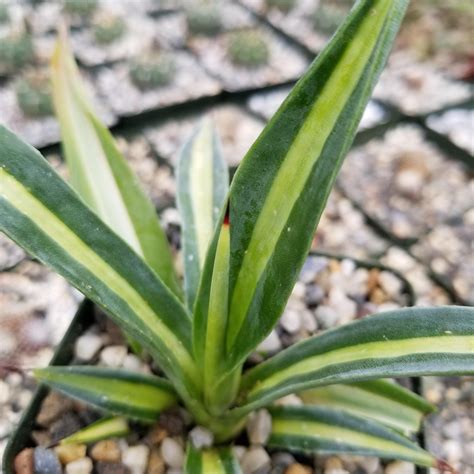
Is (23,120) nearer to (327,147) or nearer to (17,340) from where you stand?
(17,340)

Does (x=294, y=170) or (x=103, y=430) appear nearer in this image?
(x=294, y=170)

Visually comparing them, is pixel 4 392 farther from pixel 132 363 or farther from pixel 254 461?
pixel 254 461

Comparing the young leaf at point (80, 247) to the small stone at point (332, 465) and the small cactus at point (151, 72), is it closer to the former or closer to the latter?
the small stone at point (332, 465)

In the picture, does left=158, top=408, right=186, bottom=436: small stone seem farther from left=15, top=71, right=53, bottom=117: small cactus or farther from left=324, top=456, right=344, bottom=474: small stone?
left=15, top=71, right=53, bottom=117: small cactus

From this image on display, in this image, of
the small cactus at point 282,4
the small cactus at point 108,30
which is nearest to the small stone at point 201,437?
the small cactus at point 108,30

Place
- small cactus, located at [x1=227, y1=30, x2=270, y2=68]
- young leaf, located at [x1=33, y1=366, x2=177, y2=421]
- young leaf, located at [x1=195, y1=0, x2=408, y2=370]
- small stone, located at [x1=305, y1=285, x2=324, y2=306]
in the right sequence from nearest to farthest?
young leaf, located at [x1=195, y1=0, x2=408, y2=370], young leaf, located at [x1=33, y1=366, x2=177, y2=421], small stone, located at [x1=305, y1=285, x2=324, y2=306], small cactus, located at [x1=227, y1=30, x2=270, y2=68]

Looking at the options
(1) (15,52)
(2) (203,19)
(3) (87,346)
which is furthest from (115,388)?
(2) (203,19)

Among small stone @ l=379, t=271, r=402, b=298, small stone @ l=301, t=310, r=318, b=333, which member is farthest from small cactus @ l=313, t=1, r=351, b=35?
small stone @ l=301, t=310, r=318, b=333
